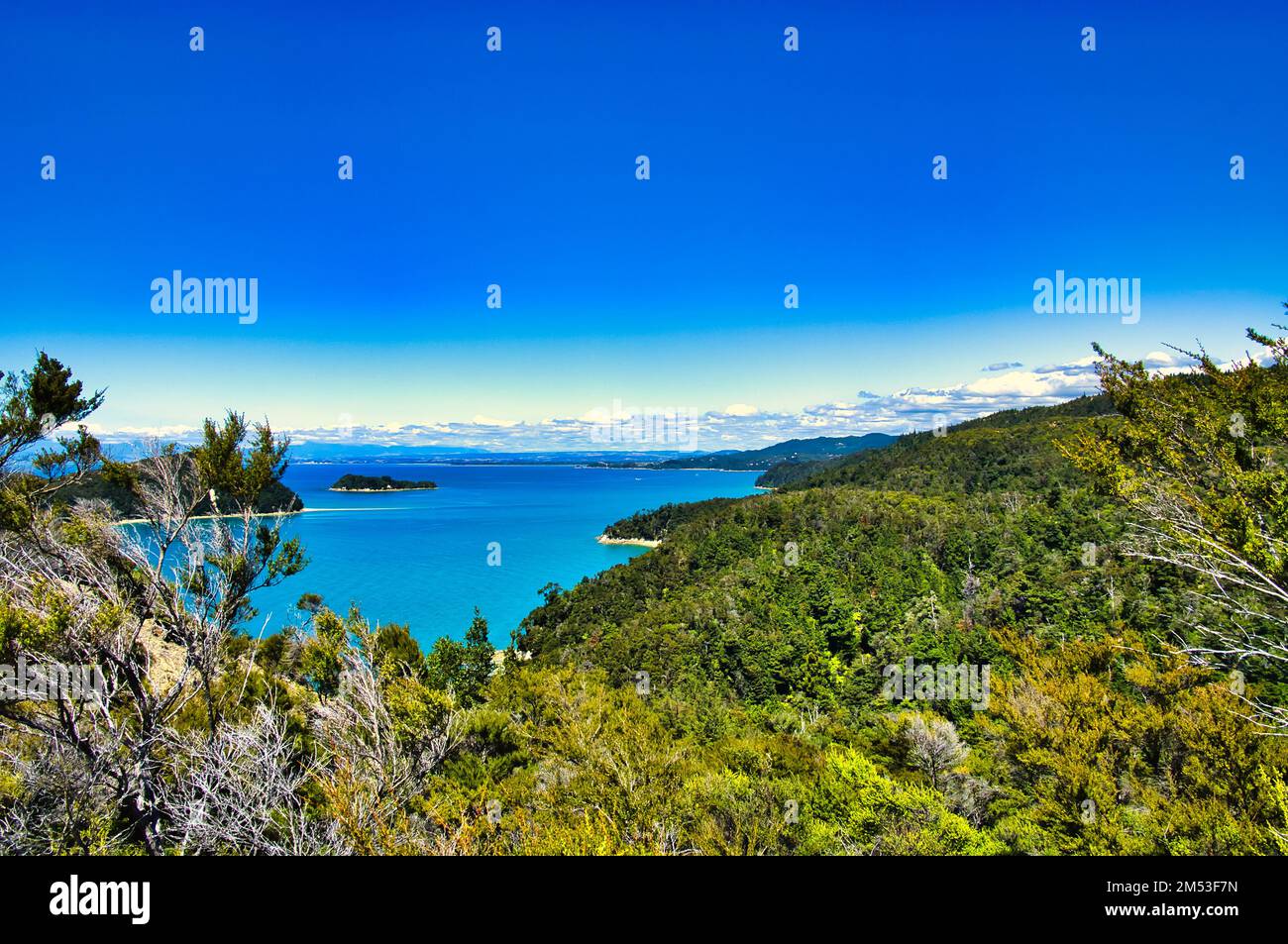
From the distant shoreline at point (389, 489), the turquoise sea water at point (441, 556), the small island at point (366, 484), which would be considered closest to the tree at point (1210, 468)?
the turquoise sea water at point (441, 556)

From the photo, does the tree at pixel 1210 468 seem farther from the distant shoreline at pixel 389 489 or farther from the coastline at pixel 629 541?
the distant shoreline at pixel 389 489

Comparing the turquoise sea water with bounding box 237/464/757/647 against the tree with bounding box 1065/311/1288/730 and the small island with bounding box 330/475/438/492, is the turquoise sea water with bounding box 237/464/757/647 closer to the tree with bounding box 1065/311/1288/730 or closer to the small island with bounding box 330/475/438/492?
the small island with bounding box 330/475/438/492

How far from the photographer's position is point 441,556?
2527 inches

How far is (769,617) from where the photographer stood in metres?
34.0

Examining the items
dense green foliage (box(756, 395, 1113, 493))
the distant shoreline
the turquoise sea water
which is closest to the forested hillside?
the turquoise sea water

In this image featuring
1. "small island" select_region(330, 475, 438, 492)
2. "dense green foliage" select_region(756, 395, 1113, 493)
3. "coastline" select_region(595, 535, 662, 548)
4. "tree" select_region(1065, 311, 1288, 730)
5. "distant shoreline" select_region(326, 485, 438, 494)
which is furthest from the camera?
"small island" select_region(330, 475, 438, 492)

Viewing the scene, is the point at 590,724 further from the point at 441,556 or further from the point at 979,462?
the point at 979,462

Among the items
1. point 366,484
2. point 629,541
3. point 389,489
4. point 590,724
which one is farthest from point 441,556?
point 366,484

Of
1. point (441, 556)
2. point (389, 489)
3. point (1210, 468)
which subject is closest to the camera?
point (1210, 468)

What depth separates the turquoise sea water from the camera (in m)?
44.8

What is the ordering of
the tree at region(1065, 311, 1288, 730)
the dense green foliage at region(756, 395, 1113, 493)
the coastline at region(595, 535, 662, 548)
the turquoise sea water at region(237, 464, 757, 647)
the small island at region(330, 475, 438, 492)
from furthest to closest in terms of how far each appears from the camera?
1. the small island at region(330, 475, 438, 492)
2. the coastline at region(595, 535, 662, 548)
3. the dense green foliage at region(756, 395, 1113, 493)
4. the turquoise sea water at region(237, 464, 757, 647)
5. the tree at region(1065, 311, 1288, 730)
